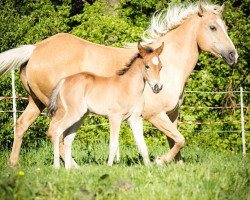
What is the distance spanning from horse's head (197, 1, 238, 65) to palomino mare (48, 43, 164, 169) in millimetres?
1235

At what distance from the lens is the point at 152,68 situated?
6672 millimetres

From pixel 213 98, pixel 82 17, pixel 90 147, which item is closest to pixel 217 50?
pixel 90 147

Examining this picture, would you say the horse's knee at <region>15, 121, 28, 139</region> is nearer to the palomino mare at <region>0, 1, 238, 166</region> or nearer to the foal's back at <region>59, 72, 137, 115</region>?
the palomino mare at <region>0, 1, 238, 166</region>

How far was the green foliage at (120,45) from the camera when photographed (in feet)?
36.2

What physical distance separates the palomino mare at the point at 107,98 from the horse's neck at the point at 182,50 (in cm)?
89

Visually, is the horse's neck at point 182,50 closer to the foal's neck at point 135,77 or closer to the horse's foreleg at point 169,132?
the horse's foreleg at point 169,132

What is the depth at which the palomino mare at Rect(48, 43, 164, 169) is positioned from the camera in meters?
6.81

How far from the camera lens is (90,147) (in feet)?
33.3

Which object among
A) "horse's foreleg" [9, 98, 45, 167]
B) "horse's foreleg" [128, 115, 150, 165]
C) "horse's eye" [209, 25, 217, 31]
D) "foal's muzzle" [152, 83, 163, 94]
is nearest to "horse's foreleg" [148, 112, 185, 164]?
"horse's foreleg" [128, 115, 150, 165]

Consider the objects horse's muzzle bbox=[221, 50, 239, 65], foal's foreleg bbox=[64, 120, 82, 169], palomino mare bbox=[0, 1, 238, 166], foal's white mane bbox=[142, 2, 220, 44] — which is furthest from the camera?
foal's white mane bbox=[142, 2, 220, 44]

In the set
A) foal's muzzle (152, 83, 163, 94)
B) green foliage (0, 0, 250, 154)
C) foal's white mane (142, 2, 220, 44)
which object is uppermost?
foal's white mane (142, 2, 220, 44)

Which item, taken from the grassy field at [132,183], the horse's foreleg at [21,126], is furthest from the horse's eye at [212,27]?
the horse's foreleg at [21,126]

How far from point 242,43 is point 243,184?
8201 mm

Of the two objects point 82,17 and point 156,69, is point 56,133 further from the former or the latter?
point 82,17
